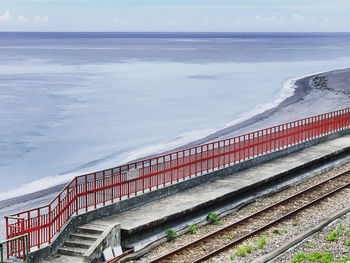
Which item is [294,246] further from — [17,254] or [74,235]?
[17,254]

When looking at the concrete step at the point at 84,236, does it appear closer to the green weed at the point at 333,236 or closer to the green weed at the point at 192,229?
the green weed at the point at 192,229

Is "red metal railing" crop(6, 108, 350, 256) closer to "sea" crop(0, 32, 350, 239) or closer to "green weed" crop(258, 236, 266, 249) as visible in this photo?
"green weed" crop(258, 236, 266, 249)

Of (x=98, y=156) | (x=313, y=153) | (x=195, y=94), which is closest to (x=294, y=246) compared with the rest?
(x=313, y=153)

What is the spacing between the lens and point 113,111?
53.2 metres

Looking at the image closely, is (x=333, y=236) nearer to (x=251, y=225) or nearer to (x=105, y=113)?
(x=251, y=225)

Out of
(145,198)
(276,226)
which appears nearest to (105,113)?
(145,198)

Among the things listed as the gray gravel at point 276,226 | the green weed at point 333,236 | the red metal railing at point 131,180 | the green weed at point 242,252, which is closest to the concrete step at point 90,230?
the red metal railing at point 131,180

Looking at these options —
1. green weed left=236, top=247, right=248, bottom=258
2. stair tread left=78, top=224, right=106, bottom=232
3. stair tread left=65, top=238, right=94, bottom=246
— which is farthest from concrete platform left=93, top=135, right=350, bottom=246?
green weed left=236, top=247, right=248, bottom=258

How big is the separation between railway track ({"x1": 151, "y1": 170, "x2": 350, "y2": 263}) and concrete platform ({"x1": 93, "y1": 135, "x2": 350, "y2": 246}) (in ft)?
4.21

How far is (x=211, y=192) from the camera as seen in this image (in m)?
18.3

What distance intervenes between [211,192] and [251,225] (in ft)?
7.97

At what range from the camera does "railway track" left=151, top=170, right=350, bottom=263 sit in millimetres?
13985

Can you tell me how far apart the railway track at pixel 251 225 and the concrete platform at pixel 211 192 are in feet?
4.21

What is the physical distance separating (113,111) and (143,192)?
119 ft
